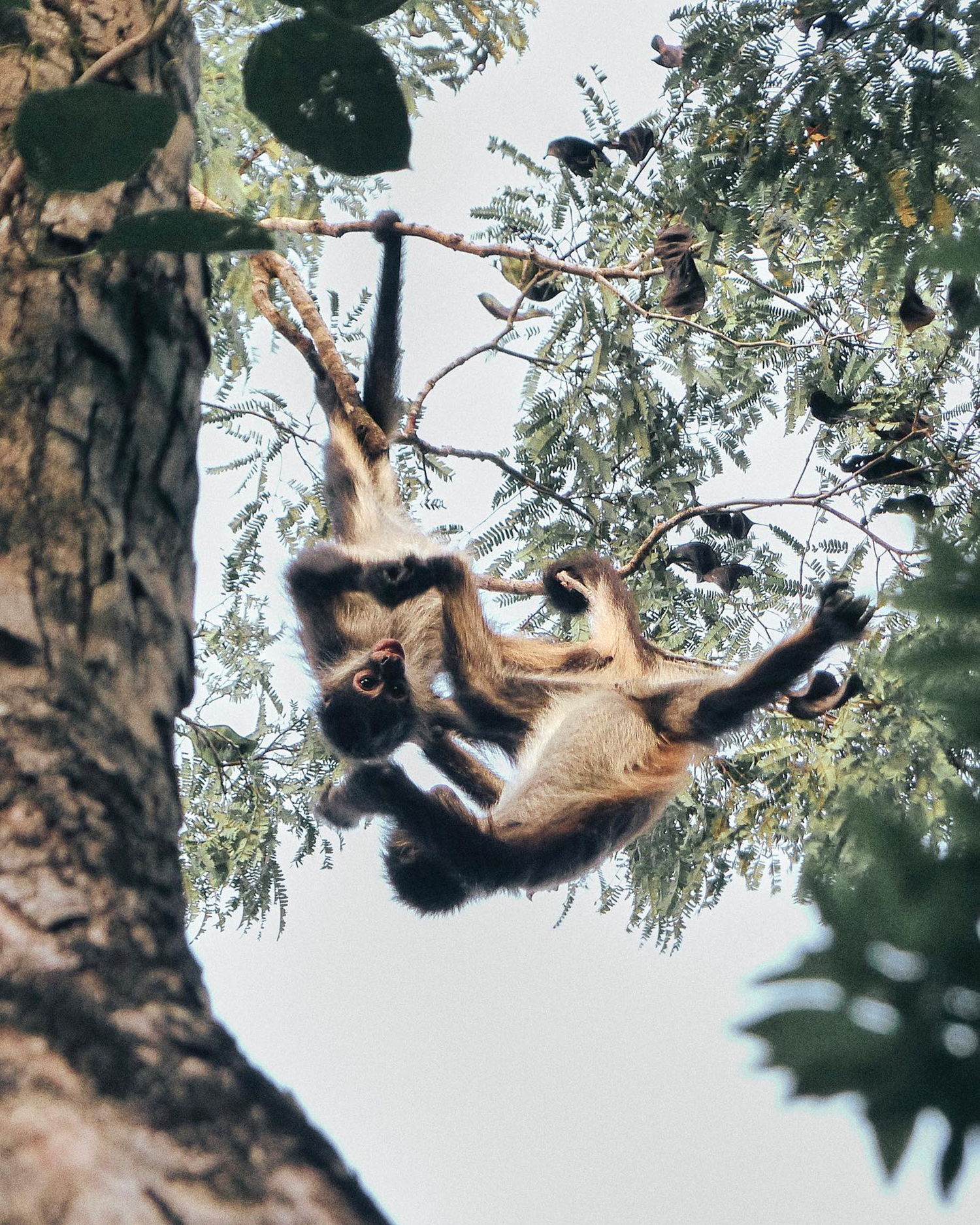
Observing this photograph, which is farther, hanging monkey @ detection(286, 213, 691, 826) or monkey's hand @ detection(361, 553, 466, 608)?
monkey's hand @ detection(361, 553, 466, 608)

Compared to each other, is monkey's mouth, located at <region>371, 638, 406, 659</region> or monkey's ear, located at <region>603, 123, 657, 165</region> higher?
monkey's ear, located at <region>603, 123, 657, 165</region>

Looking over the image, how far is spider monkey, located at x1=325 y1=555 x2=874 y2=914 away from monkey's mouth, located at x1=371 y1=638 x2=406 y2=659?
0.74 feet

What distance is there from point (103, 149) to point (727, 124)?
11.3ft

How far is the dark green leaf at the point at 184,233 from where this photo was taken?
1582 millimetres

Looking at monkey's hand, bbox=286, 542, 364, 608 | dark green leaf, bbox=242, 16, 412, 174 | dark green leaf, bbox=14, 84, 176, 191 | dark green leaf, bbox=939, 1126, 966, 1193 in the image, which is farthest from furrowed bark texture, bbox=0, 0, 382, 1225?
monkey's hand, bbox=286, 542, 364, 608

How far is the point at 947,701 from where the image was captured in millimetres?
1253

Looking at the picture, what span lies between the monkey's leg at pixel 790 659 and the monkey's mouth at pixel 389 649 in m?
1.46

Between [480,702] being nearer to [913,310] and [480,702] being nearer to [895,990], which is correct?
[913,310]

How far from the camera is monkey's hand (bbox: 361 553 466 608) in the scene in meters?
5.44

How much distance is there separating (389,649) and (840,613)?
2.06 metres

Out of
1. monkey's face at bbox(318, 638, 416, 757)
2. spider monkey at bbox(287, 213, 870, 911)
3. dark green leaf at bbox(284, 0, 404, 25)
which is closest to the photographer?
dark green leaf at bbox(284, 0, 404, 25)

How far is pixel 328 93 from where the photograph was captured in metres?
1.62

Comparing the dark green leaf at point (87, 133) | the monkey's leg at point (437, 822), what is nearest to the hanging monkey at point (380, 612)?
the monkey's leg at point (437, 822)

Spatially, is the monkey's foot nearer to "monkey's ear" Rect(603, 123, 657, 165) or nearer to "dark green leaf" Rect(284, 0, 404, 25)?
"monkey's ear" Rect(603, 123, 657, 165)
